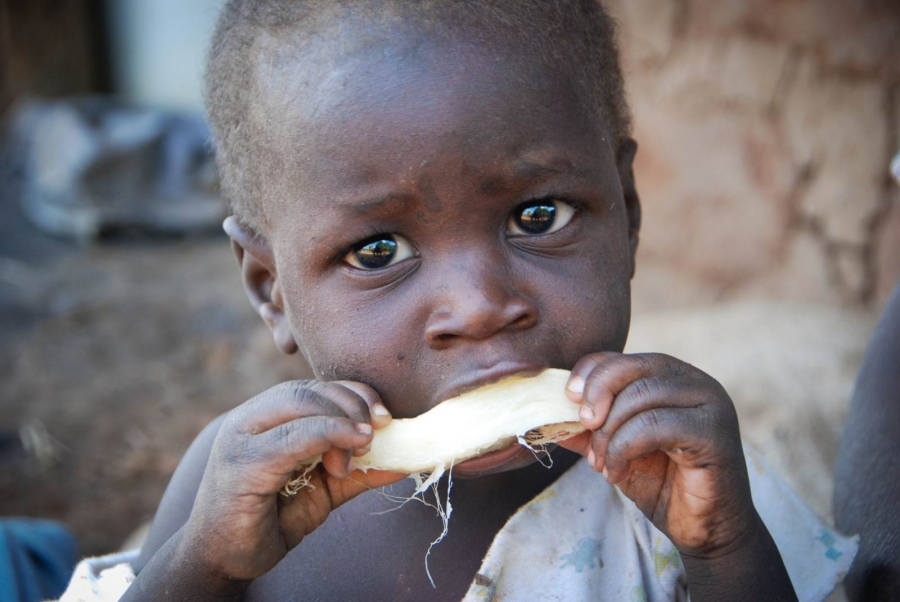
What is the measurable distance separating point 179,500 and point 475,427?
2.86 feet

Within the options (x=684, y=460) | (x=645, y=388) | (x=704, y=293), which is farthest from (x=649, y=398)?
(x=704, y=293)

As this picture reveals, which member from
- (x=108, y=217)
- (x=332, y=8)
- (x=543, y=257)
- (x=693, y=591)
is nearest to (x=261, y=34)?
(x=332, y=8)

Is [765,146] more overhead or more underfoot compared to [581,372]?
more underfoot

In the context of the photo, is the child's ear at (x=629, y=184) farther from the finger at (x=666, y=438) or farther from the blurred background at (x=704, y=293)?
the blurred background at (x=704, y=293)

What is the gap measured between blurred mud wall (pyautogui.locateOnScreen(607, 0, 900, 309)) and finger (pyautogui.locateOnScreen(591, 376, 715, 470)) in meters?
2.60

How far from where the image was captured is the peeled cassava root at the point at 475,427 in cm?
143

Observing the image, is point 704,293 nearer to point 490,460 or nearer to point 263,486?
point 490,460

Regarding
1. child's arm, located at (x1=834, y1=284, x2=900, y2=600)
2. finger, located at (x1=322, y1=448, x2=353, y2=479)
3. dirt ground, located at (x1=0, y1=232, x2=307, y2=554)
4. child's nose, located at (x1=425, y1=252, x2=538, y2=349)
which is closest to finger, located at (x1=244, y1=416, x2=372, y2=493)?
finger, located at (x1=322, y1=448, x2=353, y2=479)

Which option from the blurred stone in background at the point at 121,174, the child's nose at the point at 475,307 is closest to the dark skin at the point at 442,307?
the child's nose at the point at 475,307

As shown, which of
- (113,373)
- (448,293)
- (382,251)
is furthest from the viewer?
(113,373)

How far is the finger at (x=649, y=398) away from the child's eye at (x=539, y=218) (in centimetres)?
36

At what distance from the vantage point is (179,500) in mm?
1973

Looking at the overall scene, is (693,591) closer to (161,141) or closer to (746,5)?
(746,5)

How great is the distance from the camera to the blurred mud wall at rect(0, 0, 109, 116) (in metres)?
8.11
